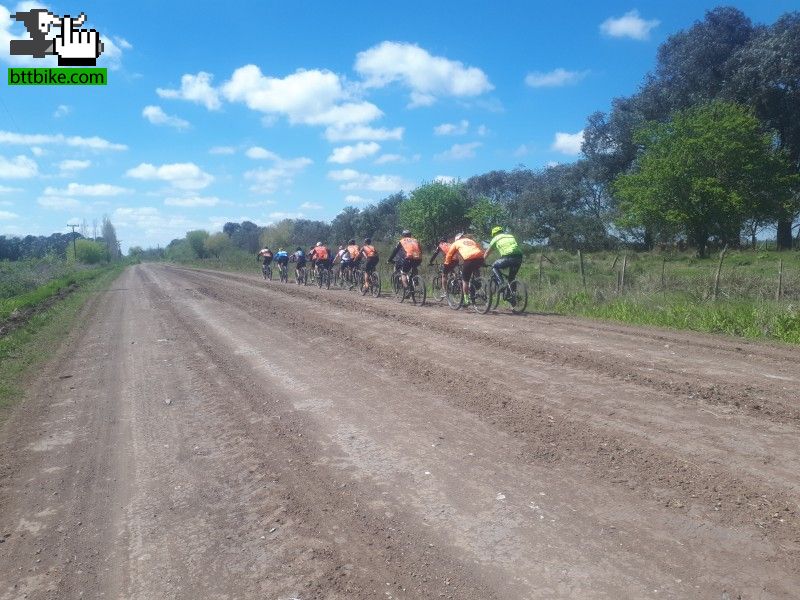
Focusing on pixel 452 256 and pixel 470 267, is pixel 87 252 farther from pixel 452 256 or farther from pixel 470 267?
pixel 470 267

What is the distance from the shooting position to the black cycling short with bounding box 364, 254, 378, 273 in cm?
2017

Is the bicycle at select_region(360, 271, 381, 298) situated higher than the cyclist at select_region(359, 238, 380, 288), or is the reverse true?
the cyclist at select_region(359, 238, 380, 288)

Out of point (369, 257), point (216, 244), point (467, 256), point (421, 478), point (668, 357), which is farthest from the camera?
point (216, 244)

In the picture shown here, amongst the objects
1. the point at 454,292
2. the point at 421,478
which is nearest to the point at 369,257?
the point at 454,292

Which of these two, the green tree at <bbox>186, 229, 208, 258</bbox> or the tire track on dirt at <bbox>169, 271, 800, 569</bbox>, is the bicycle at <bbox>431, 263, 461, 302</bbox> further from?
the green tree at <bbox>186, 229, 208, 258</bbox>

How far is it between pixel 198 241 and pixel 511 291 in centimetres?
10953

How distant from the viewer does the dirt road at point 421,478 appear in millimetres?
3396

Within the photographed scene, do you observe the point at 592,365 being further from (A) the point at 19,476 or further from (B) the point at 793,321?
(A) the point at 19,476

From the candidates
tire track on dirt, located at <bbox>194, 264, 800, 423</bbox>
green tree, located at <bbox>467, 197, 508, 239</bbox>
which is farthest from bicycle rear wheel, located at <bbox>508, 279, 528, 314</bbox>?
green tree, located at <bbox>467, 197, 508, 239</bbox>

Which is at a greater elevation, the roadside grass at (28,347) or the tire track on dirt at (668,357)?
the tire track on dirt at (668,357)

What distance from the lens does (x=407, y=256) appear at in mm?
16719

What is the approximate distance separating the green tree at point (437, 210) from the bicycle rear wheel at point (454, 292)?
27988 millimetres

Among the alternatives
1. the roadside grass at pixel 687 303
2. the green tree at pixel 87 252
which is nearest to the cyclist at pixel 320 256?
the roadside grass at pixel 687 303

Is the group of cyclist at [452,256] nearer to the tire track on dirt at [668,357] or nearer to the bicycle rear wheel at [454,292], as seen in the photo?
the bicycle rear wheel at [454,292]
